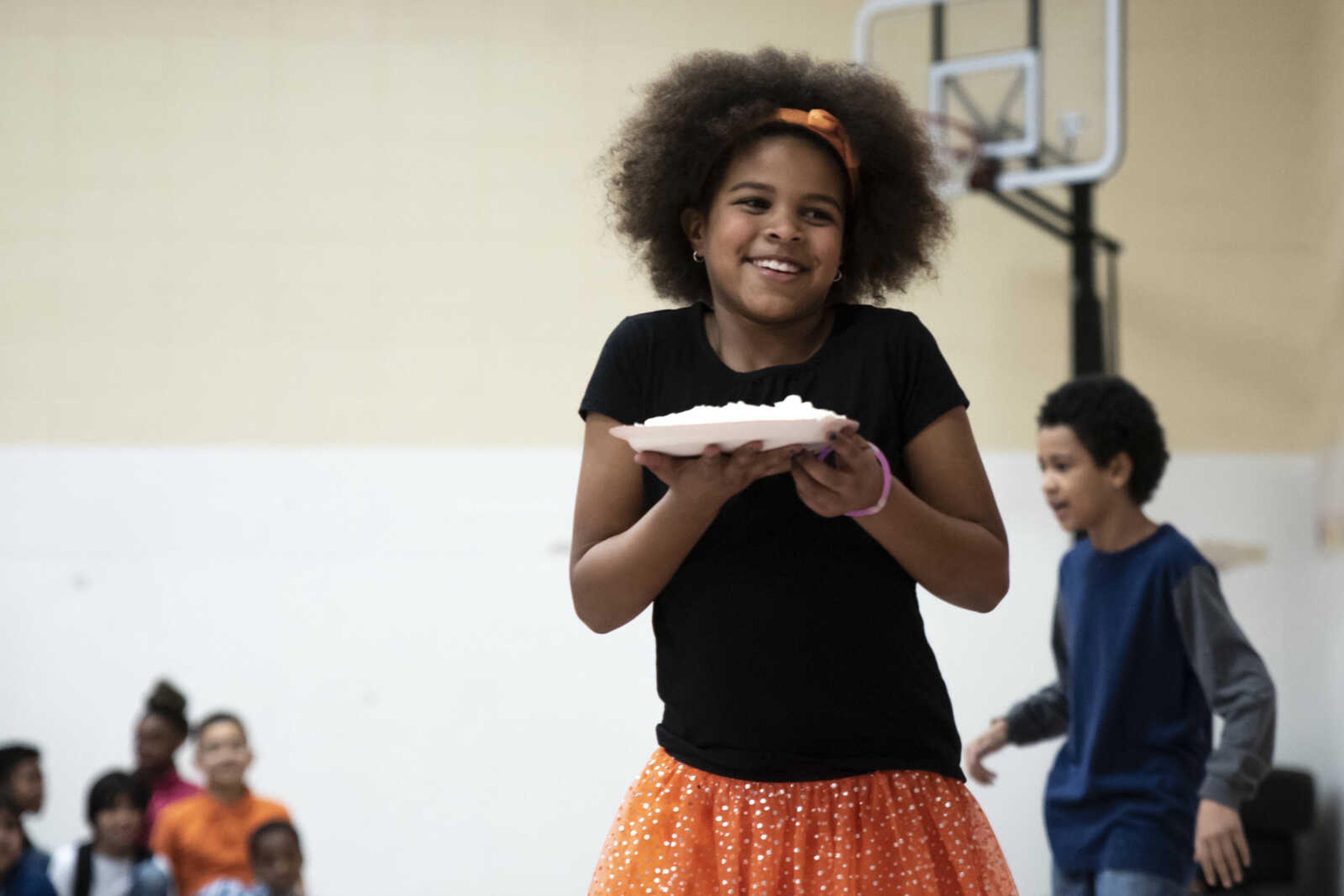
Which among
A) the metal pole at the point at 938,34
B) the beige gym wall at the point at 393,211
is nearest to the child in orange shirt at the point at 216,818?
the beige gym wall at the point at 393,211

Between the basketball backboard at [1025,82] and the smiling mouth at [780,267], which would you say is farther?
the basketball backboard at [1025,82]

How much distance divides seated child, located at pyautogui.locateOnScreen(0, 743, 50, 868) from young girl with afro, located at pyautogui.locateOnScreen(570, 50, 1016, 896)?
3.85 meters

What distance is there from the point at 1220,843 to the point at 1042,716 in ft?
1.70

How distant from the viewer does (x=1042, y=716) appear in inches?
107

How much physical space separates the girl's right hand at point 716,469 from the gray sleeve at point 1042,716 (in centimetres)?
164

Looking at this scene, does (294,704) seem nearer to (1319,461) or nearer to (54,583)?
(54,583)

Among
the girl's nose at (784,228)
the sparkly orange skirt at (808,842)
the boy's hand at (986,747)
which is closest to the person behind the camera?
the sparkly orange skirt at (808,842)

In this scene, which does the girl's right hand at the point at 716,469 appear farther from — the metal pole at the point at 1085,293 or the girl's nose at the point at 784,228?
the metal pole at the point at 1085,293

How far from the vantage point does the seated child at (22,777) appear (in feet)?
15.0

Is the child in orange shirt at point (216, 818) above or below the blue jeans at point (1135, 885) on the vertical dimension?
below

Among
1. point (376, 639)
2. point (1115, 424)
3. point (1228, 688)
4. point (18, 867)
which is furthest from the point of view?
point (376, 639)

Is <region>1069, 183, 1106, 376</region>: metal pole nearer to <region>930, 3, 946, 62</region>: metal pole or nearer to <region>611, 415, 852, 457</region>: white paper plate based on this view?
<region>930, 3, 946, 62</region>: metal pole

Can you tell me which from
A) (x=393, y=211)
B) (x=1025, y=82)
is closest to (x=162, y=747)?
(x=393, y=211)

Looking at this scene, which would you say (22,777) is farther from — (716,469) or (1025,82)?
(716,469)
